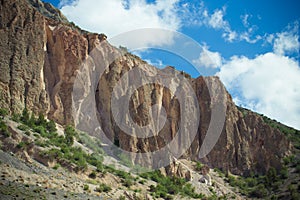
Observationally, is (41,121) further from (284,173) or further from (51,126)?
(284,173)

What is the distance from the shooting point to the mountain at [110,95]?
47719mm

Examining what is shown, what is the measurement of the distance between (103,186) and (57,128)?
13979 mm

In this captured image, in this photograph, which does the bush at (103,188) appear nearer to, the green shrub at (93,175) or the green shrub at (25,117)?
the green shrub at (93,175)

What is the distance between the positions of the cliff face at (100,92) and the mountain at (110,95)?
0.13 m

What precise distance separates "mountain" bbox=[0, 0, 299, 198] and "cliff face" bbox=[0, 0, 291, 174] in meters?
0.13

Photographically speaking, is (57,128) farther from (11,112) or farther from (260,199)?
(260,199)

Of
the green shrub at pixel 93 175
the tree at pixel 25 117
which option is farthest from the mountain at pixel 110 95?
the green shrub at pixel 93 175

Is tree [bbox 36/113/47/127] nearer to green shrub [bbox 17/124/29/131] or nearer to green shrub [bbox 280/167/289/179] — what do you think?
green shrub [bbox 17/124/29/131]

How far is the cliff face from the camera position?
4716cm

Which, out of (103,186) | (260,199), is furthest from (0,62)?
(260,199)

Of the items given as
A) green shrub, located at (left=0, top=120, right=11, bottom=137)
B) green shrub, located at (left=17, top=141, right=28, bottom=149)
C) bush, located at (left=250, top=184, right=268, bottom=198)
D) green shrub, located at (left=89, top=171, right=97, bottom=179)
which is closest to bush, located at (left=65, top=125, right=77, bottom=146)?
green shrub, located at (left=89, top=171, right=97, bottom=179)

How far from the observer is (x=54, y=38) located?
5725 cm

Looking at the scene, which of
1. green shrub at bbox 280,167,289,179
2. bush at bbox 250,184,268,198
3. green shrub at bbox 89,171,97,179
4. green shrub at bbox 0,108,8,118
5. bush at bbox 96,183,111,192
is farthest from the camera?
green shrub at bbox 280,167,289,179

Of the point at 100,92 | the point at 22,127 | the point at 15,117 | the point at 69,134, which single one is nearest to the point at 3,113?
the point at 15,117
